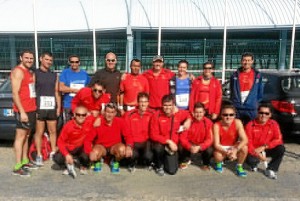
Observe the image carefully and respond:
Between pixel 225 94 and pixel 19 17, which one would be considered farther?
pixel 19 17

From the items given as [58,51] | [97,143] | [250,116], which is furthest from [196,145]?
[58,51]

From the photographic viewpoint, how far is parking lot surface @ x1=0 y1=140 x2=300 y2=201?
145 inches

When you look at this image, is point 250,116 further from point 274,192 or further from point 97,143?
point 97,143

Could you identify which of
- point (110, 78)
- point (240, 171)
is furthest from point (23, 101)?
point (240, 171)

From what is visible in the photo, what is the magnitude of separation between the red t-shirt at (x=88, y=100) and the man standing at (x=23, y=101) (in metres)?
0.67

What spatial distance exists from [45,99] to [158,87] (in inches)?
73.2

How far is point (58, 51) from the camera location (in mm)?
16359

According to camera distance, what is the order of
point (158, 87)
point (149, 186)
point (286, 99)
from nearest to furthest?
point (149, 186) < point (158, 87) < point (286, 99)

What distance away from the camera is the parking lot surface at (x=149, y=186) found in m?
3.68

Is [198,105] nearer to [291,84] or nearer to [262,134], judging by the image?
[262,134]

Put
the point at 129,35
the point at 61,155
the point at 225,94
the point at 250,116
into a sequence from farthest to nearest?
the point at 129,35, the point at 225,94, the point at 250,116, the point at 61,155

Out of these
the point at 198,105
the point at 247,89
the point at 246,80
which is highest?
the point at 246,80

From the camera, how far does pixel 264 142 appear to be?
15.0 ft

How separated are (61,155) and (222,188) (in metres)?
2.31
